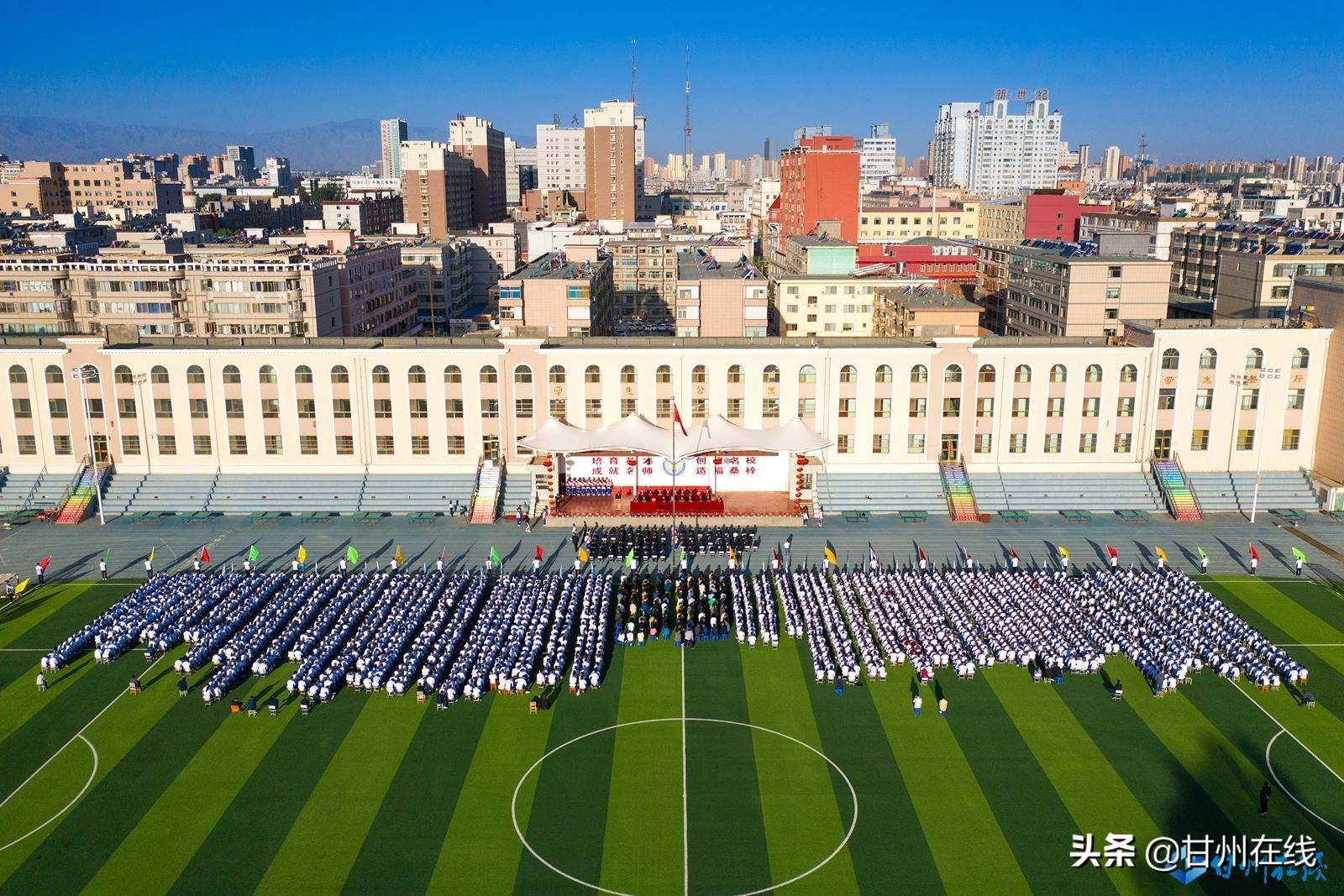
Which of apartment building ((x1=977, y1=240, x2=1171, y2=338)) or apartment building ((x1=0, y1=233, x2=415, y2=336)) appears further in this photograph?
apartment building ((x1=0, y1=233, x2=415, y2=336))

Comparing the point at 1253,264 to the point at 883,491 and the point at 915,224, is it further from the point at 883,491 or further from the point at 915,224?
the point at 915,224

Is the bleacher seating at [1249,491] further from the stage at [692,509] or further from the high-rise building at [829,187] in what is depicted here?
the high-rise building at [829,187]

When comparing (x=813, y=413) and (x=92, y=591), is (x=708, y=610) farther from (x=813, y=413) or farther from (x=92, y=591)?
(x=92, y=591)

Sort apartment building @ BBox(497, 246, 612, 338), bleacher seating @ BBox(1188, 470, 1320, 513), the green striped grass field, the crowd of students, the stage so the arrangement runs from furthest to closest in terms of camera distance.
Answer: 1. apartment building @ BBox(497, 246, 612, 338)
2. bleacher seating @ BBox(1188, 470, 1320, 513)
3. the stage
4. the crowd of students
5. the green striped grass field

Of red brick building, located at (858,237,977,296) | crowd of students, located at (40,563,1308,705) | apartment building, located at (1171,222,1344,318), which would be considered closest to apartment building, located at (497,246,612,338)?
crowd of students, located at (40,563,1308,705)

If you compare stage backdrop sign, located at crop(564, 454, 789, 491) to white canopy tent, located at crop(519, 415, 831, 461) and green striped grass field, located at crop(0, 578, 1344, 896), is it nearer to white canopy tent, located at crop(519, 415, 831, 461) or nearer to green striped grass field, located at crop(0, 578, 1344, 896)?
white canopy tent, located at crop(519, 415, 831, 461)

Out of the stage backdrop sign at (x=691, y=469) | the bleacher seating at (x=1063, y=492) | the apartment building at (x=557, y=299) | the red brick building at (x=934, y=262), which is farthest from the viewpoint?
the red brick building at (x=934, y=262)

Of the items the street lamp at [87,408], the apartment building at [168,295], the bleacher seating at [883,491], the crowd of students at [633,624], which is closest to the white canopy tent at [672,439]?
the bleacher seating at [883,491]
